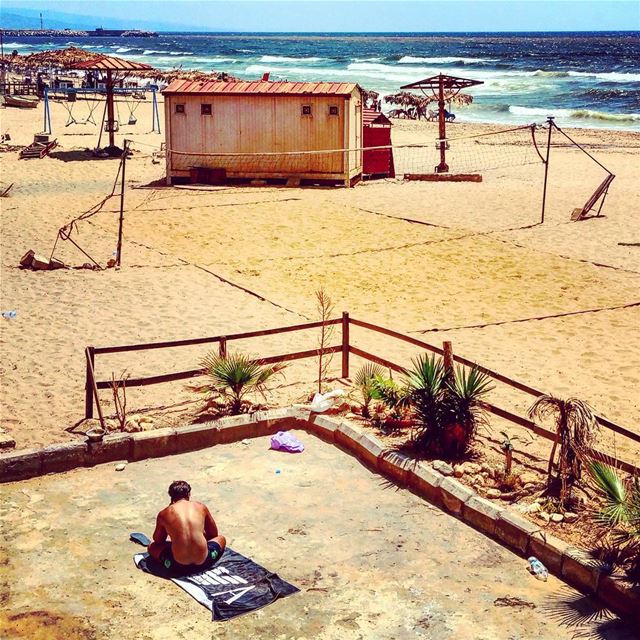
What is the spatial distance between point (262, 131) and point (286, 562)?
16665 millimetres

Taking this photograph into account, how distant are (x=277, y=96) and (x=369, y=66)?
7843 cm

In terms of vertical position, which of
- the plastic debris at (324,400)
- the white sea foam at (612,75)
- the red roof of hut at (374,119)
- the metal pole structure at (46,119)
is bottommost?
the plastic debris at (324,400)

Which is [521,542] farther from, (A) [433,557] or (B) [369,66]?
(B) [369,66]

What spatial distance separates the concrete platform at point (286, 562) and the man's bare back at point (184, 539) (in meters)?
0.17

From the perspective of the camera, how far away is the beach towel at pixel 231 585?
5184 mm

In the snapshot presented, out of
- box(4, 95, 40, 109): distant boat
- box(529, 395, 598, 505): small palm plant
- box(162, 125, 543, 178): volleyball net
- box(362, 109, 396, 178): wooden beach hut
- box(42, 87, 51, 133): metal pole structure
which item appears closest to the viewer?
box(529, 395, 598, 505): small palm plant

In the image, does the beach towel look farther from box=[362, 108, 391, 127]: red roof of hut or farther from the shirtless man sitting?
box=[362, 108, 391, 127]: red roof of hut

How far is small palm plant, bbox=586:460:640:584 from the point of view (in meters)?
5.36

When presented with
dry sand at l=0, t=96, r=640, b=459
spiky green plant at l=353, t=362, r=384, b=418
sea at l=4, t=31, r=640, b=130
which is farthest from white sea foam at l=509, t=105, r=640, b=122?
spiky green plant at l=353, t=362, r=384, b=418

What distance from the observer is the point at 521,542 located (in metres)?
5.88

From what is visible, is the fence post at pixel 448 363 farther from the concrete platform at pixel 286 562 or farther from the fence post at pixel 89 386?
the fence post at pixel 89 386

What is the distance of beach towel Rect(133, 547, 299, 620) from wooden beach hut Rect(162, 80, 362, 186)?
16.1 metres

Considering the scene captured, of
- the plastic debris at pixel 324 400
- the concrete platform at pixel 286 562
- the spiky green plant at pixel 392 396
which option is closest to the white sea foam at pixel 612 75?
the plastic debris at pixel 324 400

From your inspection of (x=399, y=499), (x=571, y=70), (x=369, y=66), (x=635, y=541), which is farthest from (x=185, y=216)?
(x=369, y=66)
